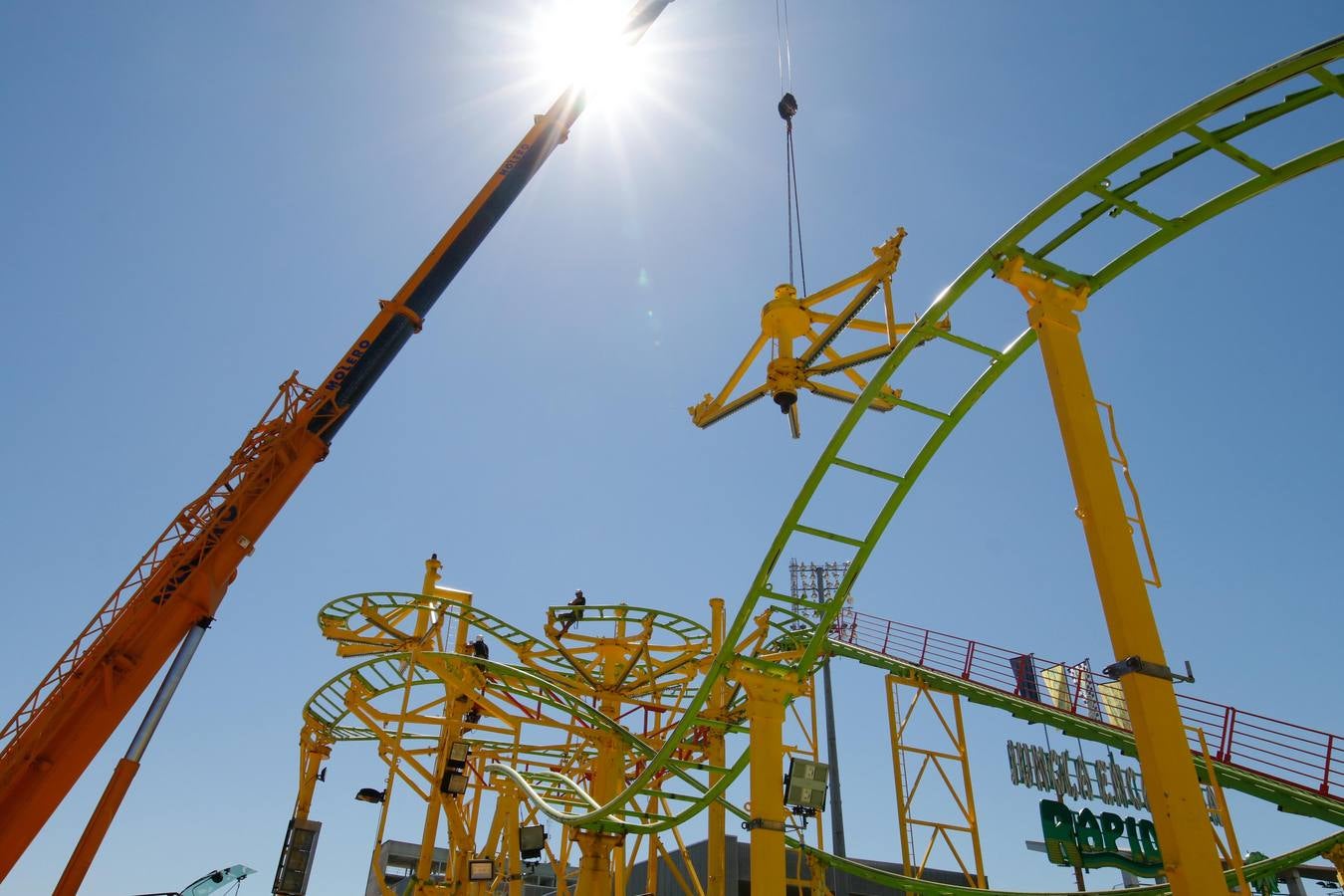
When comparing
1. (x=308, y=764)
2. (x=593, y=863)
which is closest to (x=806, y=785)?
(x=593, y=863)

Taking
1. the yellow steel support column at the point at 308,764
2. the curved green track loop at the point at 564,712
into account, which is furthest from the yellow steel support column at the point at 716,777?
the yellow steel support column at the point at 308,764

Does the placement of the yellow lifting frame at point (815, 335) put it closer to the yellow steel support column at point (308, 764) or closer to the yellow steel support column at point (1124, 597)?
the yellow steel support column at point (1124, 597)

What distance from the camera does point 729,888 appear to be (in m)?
23.0

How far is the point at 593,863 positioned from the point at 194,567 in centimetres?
807

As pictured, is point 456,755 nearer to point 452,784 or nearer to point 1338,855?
point 452,784

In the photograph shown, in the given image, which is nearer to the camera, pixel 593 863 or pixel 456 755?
pixel 593 863

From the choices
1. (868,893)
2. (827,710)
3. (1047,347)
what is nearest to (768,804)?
(1047,347)

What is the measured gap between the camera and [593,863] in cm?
1096

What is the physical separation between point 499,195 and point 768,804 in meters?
14.3

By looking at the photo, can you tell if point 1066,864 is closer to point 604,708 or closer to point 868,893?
point 868,893

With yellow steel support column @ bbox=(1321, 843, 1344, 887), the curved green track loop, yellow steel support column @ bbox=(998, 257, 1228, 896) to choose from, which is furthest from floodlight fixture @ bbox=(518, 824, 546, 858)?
yellow steel support column @ bbox=(1321, 843, 1344, 887)

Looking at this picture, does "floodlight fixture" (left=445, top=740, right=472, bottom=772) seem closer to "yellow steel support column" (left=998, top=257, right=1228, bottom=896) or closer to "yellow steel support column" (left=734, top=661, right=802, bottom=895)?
"yellow steel support column" (left=734, top=661, right=802, bottom=895)

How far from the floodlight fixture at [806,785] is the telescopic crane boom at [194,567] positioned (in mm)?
9957

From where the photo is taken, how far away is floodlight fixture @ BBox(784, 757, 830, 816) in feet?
30.6
